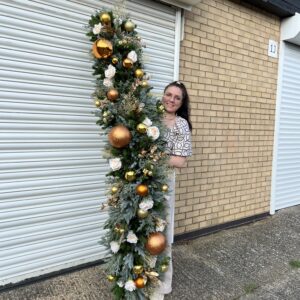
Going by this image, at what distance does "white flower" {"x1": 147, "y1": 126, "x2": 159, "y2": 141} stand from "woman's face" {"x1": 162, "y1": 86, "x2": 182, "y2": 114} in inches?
18.3

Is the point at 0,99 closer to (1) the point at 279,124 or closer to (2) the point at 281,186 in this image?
(1) the point at 279,124

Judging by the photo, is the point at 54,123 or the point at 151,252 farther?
the point at 54,123

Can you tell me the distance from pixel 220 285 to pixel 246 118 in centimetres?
256

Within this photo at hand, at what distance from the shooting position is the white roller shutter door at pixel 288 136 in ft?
18.1

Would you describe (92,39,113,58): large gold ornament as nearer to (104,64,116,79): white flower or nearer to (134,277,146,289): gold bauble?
(104,64,116,79): white flower

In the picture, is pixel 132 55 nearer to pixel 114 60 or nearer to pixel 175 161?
pixel 114 60

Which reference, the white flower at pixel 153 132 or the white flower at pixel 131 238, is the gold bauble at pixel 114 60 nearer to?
the white flower at pixel 153 132

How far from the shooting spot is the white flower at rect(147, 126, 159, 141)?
239cm

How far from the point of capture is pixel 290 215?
5664 mm

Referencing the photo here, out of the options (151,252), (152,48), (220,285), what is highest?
(152,48)

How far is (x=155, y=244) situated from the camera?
7.91ft

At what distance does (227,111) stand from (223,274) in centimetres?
221

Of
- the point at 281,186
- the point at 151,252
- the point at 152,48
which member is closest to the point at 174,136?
the point at 151,252

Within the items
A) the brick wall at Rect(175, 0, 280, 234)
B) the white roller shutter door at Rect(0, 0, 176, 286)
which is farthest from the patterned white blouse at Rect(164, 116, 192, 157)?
the brick wall at Rect(175, 0, 280, 234)
